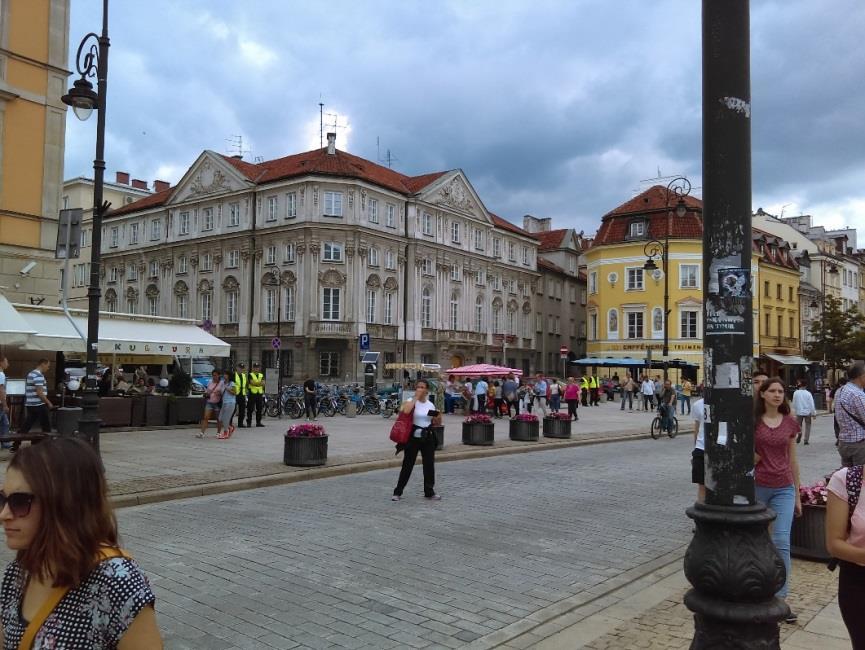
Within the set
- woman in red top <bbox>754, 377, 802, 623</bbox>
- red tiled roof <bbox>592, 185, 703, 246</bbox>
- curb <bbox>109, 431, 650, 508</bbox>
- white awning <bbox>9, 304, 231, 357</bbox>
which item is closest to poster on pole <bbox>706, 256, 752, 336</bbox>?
woman in red top <bbox>754, 377, 802, 623</bbox>

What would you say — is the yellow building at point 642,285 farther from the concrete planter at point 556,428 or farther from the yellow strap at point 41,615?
the yellow strap at point 41,615

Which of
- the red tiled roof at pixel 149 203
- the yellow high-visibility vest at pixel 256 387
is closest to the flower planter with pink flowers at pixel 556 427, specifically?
the yellow high-visibility vest at pixel 256 387

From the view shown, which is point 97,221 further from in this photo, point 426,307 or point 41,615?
point 426,307

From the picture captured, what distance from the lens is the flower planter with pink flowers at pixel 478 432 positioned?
57.5 feet

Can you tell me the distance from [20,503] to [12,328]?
17.8m

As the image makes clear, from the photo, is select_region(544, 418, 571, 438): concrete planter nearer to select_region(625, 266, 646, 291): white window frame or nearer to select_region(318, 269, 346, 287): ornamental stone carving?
select_region(318, 269, 346, 287): ornamental stone carving

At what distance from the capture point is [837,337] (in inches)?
2255

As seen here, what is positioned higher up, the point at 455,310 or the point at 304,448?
the point at 455,310

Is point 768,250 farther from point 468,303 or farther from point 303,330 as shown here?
point 303,330

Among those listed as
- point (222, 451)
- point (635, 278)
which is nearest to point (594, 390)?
point (635, 278)

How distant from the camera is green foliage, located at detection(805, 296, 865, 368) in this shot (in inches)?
2219

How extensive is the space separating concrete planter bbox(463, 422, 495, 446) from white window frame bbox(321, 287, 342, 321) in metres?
31.1

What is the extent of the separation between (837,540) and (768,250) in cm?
6958

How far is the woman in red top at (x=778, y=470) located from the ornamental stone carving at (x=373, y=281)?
44428 millimetres
